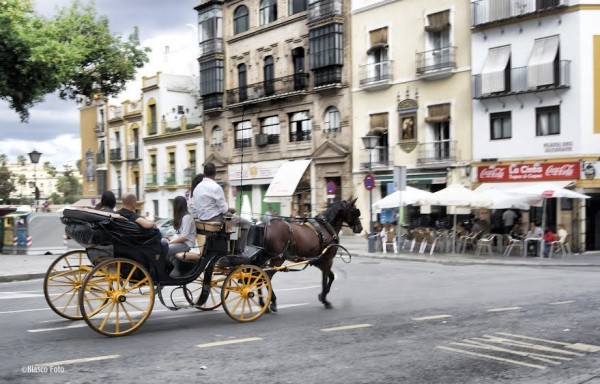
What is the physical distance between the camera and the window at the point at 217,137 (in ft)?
144

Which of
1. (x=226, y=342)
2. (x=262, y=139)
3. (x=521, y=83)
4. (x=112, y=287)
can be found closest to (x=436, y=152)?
(x=521, y=83)

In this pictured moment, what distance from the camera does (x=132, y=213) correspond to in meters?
8.26

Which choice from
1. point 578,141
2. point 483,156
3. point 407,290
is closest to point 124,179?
point 483,156

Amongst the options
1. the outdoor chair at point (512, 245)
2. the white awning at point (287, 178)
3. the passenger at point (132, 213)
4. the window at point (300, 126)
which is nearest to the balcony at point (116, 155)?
the white awning at point (287, 178)

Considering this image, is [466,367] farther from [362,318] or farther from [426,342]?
[362,318]

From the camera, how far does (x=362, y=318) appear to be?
9211mm

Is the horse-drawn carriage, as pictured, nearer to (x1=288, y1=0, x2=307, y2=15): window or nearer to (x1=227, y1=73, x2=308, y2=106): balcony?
(x1=227, y1=73, x2=308, y2=106): balcony

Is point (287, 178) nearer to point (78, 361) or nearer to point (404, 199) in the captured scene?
point (404, 199)

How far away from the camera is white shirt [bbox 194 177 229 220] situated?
8.86m

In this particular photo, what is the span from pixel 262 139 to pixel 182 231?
31.5 metres

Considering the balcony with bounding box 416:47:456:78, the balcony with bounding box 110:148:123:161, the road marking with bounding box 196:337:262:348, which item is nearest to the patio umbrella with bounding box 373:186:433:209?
the balcony with bounding box 416:47:456:78

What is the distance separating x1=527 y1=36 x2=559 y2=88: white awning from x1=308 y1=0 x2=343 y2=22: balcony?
1239 centimetres

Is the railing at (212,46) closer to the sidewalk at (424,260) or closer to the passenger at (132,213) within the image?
the sidewalk at (424,260)

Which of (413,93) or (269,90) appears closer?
(413,93)
